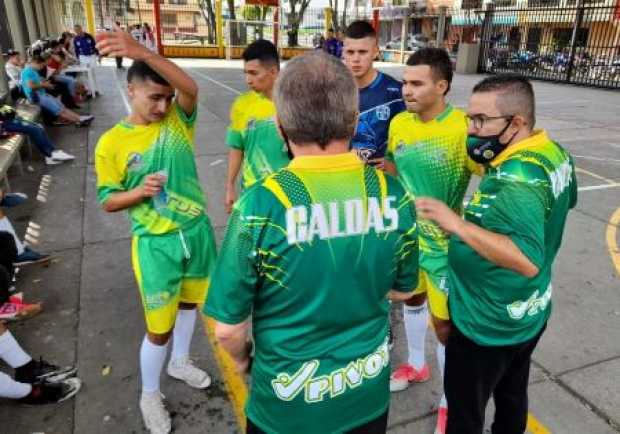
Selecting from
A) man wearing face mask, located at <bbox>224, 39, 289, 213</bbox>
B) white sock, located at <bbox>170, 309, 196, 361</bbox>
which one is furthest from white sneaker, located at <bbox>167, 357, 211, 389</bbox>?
man wearing face mask, located at <bbox>224, 39, 289, 213</bbox>

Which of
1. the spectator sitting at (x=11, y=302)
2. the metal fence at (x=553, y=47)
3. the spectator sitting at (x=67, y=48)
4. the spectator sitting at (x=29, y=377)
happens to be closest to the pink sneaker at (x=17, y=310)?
the spectator sitting at (x=11, y=302)

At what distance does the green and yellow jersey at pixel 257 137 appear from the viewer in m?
3.18

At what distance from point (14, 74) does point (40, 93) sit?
70cm

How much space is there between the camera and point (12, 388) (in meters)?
2.83

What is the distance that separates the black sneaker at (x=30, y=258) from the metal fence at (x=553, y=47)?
801 inches

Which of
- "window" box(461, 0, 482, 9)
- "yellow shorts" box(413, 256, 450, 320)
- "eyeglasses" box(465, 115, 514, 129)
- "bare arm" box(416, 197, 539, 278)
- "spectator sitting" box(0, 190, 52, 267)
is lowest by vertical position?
"spectator sitting" box(0, 190, 52, 267)

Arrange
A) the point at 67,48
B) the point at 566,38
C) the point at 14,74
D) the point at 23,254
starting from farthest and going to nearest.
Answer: the point at 566,38, the point at 67,48, the point at 14,74, the point at 23,254

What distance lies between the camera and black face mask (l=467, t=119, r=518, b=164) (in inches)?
76.9

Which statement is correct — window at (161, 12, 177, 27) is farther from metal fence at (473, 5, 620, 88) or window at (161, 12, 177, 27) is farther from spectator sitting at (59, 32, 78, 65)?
metal fence at (473, 5, 620, 88)

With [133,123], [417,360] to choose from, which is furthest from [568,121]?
[133,123]

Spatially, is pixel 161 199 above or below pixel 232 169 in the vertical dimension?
above

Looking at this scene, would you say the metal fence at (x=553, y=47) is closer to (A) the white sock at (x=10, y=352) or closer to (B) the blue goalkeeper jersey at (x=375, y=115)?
(B) the blue goalkeeper jersey at (x=375, y=115)

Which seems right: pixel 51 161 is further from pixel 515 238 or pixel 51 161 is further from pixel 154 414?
pixel 515 238

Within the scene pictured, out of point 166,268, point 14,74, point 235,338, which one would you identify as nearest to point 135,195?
point 166,268
